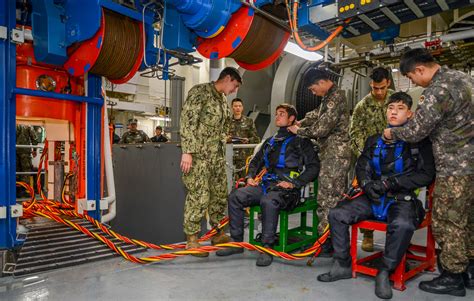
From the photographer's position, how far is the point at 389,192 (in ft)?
9.12

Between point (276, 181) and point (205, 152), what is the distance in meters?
0.72

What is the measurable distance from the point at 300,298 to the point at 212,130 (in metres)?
1.73

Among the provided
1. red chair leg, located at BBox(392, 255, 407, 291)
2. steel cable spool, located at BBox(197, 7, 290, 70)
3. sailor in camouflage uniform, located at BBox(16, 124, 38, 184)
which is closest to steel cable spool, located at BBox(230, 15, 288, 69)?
steel cable spool, located at BBox(197, 7, 290, 70)

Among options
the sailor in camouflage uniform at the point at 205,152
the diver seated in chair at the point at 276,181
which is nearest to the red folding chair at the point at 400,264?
the diver seated in chair at the point at 276,181

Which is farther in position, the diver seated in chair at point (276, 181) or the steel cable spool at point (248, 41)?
the diver seated in chair at point (276, 181)

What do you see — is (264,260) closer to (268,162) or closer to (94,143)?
(268,162)

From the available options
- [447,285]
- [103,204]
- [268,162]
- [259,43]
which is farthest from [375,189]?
[103,204]

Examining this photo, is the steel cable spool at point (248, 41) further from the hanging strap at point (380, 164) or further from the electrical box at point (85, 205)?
the electrical box at point (85, 205)

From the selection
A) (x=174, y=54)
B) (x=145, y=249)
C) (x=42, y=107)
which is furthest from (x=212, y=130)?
(x=42, y=107)

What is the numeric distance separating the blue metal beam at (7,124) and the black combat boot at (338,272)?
2466mm

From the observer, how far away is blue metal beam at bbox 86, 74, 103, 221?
364 centimetres

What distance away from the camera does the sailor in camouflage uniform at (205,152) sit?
338 centimetres

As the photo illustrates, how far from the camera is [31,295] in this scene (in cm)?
236

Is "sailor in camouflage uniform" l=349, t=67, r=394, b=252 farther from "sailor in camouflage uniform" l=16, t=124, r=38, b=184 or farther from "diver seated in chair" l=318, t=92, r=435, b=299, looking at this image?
"sailor in camouflage uniform" l=16, t=124, r=38, b=184
